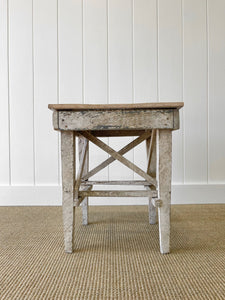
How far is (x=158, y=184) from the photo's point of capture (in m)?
1.03

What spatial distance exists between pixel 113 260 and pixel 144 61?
4.24 ft

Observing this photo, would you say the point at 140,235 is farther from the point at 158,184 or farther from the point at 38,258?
the point at 38,258

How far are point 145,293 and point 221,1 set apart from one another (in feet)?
5.82

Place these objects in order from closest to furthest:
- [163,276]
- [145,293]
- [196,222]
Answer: [145,293], [163,276], [196,222]

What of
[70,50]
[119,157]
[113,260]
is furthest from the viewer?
[70,50]

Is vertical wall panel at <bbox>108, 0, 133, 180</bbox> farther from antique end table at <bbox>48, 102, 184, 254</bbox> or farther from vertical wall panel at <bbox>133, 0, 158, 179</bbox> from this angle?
antique end table at <bbox>48, 102, 184, 254</bbox>

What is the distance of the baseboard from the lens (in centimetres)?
190

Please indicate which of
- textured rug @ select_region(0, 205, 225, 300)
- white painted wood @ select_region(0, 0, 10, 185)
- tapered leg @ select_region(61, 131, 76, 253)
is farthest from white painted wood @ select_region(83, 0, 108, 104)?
tapered leg @ select_region(61, 131, 76, 253)

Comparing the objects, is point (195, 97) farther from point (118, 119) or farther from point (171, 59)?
point (118, 119)

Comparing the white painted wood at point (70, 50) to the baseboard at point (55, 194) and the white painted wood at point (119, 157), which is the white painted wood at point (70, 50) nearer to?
the baseboard at point (55, 194)

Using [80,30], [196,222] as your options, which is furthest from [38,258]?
[80,30]

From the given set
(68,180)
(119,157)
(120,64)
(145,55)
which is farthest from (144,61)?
(68,180)

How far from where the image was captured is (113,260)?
946 millimetres

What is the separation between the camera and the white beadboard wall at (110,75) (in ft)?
6.21
